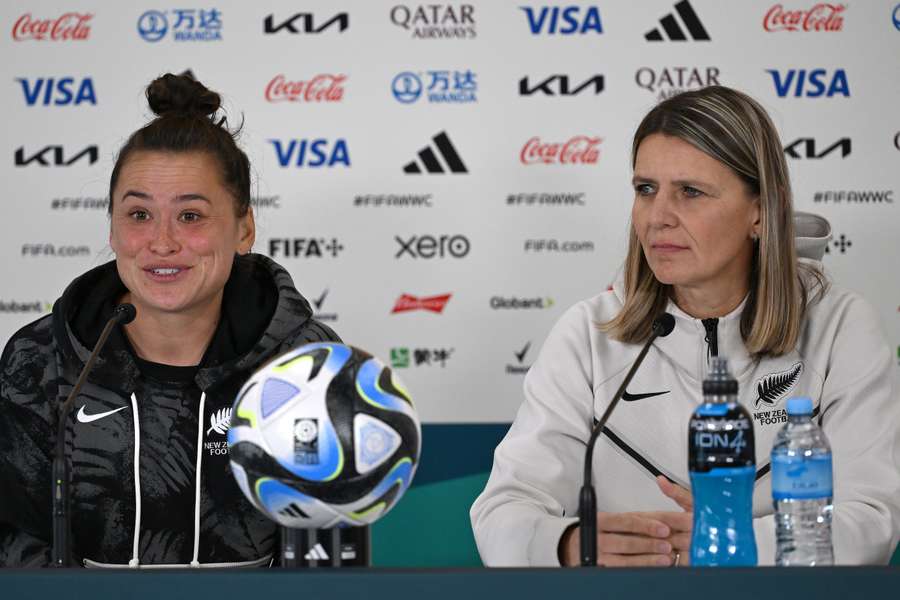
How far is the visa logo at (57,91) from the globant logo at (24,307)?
0.61 m

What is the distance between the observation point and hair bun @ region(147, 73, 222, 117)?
207 centimetres

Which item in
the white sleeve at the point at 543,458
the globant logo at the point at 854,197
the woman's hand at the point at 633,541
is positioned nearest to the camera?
the woman's hand at the point at 633,541

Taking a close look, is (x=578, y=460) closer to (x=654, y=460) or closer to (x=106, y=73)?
(x=654, y=460)

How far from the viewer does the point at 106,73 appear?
11.6ft

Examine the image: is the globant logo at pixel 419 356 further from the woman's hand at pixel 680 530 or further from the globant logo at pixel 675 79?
the woman's hand at pixel 680 530

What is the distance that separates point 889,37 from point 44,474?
8.90 ft

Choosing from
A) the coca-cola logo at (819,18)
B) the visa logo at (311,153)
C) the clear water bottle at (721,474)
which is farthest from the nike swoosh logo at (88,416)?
the coca-cola logo at (819,18)

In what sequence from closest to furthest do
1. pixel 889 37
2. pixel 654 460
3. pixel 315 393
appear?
pixel 315 393
pixel 654 460
pixel 889 37

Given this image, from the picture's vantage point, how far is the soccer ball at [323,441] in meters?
1.10

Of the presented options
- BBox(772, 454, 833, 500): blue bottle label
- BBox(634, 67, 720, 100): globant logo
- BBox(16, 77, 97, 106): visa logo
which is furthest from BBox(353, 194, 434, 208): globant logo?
BBox(772, 454, 833, 500): blue bottle label

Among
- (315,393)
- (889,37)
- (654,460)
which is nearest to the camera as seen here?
(315,393)

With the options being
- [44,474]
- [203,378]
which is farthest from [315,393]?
[44,474]

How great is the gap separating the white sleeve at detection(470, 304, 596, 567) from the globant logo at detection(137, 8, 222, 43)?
1.98 m

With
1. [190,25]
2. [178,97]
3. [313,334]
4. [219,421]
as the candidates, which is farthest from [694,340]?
[190,25]
